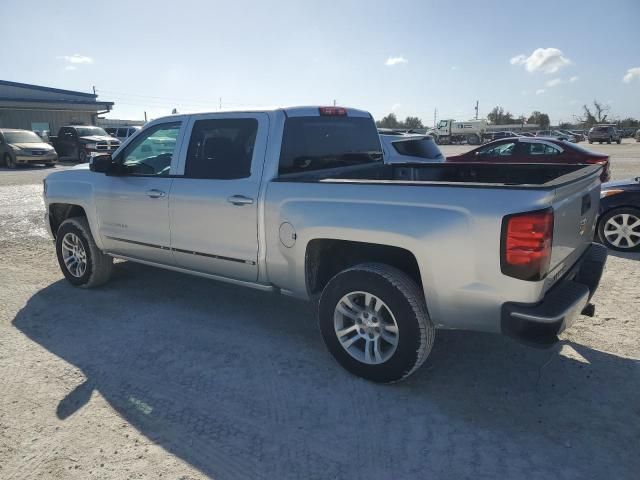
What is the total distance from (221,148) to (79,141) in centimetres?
2301

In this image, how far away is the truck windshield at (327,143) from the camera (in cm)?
390

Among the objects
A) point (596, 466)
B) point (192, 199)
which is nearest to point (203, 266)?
point (192, 199)

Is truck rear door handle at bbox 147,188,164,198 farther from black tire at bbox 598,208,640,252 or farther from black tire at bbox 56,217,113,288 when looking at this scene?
black tire at bbox 598,208,640,252

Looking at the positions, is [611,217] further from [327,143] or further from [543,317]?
[543,317]

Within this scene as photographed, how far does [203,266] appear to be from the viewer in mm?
4305

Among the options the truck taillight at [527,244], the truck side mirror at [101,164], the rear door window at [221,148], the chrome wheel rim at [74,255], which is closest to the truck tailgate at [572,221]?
the truck taillight at [527,244]

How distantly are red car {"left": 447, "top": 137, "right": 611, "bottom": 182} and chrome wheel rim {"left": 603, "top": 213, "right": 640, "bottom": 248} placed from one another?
14.7 feet

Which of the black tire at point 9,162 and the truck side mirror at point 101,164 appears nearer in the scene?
the truck side mirror at point 101,164

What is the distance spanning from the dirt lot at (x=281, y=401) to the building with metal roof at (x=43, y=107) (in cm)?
3824

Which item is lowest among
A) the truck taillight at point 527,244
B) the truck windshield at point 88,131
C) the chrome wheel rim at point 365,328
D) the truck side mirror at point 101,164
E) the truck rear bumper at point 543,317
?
the chrome wheel rim at point 365,328

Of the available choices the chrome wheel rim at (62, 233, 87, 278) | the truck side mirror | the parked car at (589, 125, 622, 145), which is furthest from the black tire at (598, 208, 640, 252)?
the parked car at (589, 125, 622, 145)

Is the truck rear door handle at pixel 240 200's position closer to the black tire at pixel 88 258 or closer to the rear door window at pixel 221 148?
the rear door window at pixel 221 148

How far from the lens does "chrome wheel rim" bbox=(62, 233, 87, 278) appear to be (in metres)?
5.31

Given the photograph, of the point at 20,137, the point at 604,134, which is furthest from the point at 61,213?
the point at 604,134
